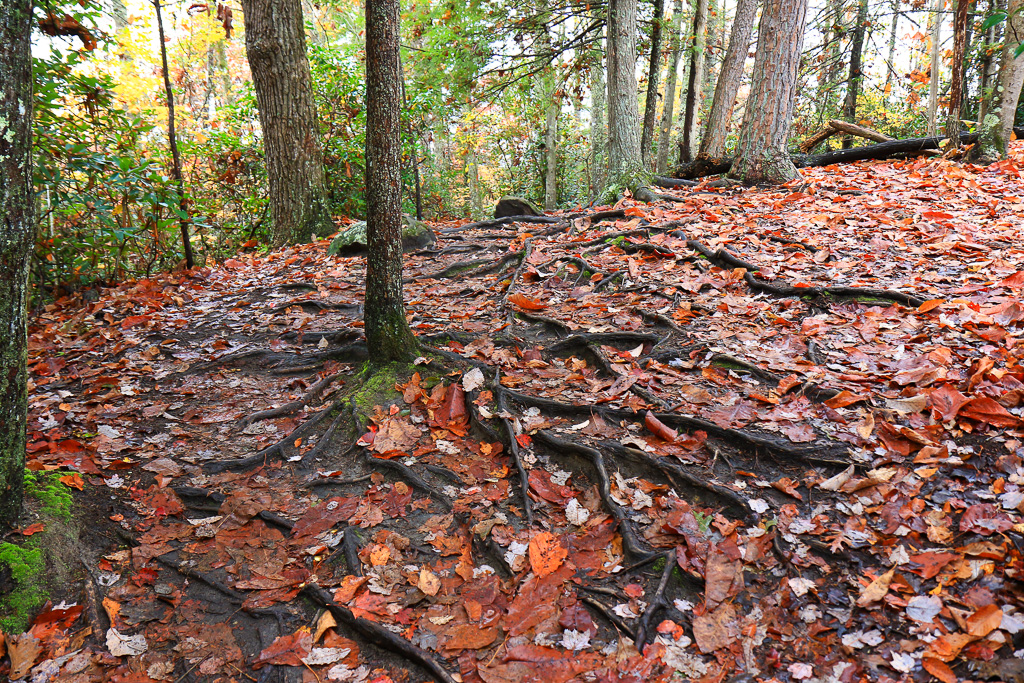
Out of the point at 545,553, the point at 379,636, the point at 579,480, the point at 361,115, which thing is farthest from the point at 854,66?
the point at 379,636

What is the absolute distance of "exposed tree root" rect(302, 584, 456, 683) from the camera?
2.49m

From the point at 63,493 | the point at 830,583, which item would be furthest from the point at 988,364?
the point at 63,493

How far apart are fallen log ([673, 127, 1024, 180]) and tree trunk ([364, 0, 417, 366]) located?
734 centimetres

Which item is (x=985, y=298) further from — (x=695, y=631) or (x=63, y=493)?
(x=63, y=493)

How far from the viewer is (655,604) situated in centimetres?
264

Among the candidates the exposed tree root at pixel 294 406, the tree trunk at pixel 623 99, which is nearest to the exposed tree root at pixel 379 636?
the exposed tree root at pixel 294 406

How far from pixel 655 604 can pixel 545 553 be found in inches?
24.5

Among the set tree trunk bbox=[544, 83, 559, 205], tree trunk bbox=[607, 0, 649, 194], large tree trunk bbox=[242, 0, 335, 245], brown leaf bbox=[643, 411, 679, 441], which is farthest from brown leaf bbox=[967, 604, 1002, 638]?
tree trunk bbox=[544, 83, 559, 205]

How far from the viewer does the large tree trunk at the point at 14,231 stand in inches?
95.7

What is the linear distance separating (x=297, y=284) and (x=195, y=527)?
13.4ft

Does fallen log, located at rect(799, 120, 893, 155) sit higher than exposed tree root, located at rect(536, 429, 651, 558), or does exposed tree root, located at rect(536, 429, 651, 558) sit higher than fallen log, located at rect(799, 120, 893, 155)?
fallen log, located at rect(799, 120, 893, 155)

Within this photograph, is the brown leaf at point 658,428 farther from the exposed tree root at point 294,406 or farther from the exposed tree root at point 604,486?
the exposed tree root at point 294,406

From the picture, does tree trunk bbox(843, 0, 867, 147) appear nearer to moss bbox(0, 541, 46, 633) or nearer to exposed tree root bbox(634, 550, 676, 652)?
exposed tree root bbox(634, 550, 676, 652)

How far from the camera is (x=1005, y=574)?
7.77ft
